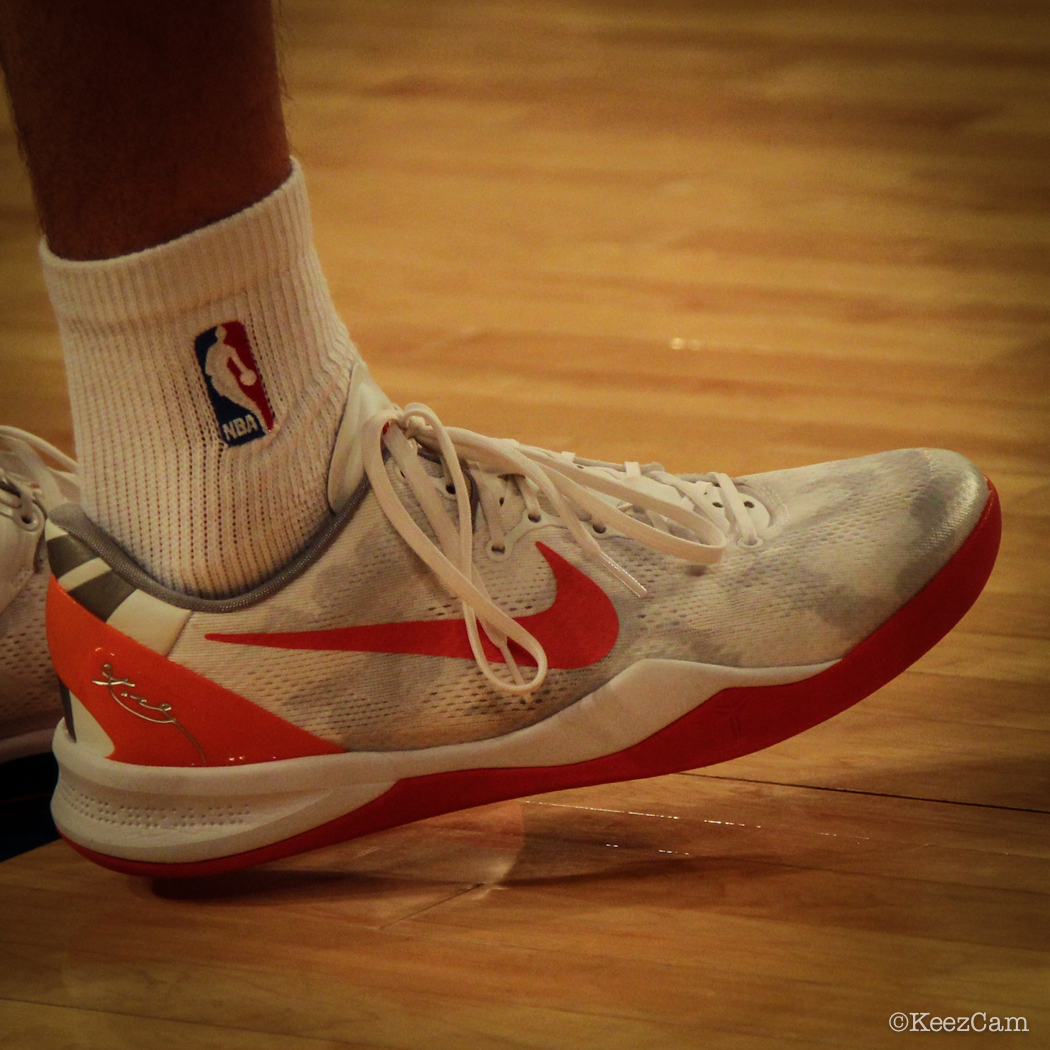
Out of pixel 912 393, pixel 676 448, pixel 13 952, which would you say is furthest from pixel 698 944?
pixel 912 393

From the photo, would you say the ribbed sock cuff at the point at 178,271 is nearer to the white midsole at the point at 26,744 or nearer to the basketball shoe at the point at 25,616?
the basketball shoe at the point at 25,616

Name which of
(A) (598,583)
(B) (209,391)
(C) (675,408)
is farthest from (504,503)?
(C) (675,408)

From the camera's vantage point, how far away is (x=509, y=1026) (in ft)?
1.99

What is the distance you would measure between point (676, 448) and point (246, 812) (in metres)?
0.63

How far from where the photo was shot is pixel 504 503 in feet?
2.35

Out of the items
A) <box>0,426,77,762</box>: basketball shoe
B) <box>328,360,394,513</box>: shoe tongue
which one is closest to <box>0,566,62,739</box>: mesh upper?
<box>0,426,77,762</box>: basketball shoe

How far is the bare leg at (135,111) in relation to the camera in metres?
0.58

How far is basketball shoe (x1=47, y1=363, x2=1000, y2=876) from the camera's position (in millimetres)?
673

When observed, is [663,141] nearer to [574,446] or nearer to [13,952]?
[574,446]

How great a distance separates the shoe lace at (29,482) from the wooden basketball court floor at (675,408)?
0.59ft

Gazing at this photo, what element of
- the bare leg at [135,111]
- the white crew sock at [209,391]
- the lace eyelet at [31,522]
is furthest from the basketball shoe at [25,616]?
the bare leg at [135,111]

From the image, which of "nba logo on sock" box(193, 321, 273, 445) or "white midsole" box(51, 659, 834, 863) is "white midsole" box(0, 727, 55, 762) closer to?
"white midsole" box(51, 659, 834, 863)

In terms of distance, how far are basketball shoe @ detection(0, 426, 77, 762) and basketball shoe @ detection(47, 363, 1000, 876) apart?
0.29ft
